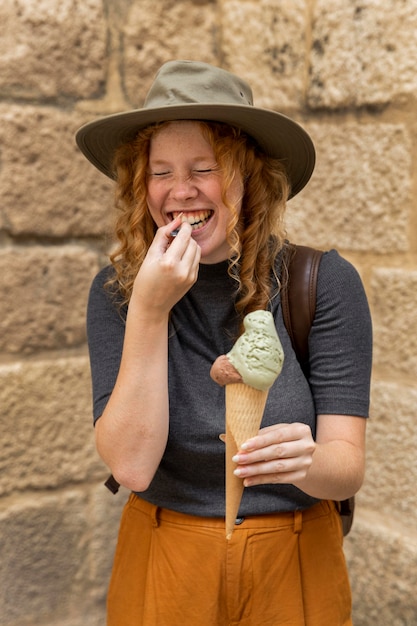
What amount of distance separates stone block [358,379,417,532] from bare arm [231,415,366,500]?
2.79ft

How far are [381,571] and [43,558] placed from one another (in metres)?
1.24

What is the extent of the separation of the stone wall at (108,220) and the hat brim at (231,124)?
1.77ft

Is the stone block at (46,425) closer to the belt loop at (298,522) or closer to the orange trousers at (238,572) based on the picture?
the orange trousers at (238,572)

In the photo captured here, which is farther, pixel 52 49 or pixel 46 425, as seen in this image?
pixel 46 425

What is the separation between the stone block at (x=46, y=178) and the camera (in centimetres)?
239

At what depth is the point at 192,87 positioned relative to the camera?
1.71m

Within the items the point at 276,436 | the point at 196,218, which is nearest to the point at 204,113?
the point at 196,218

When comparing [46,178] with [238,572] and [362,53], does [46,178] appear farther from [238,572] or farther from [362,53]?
[238,572]

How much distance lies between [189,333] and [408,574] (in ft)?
4.46

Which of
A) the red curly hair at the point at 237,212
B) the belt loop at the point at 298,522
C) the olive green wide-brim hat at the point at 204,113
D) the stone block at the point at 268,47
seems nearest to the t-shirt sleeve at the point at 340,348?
the red curly hair at the point at 237,212

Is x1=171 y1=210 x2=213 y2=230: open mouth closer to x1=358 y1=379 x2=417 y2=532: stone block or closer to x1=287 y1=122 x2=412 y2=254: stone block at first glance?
x1=287 y1=122 x2=412 y2=254: stone block

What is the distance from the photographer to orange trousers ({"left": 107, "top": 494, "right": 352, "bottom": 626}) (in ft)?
5.59

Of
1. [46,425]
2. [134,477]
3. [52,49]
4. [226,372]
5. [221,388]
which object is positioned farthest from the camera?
[46,425]

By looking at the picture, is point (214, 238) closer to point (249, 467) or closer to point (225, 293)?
point (225, 293)
